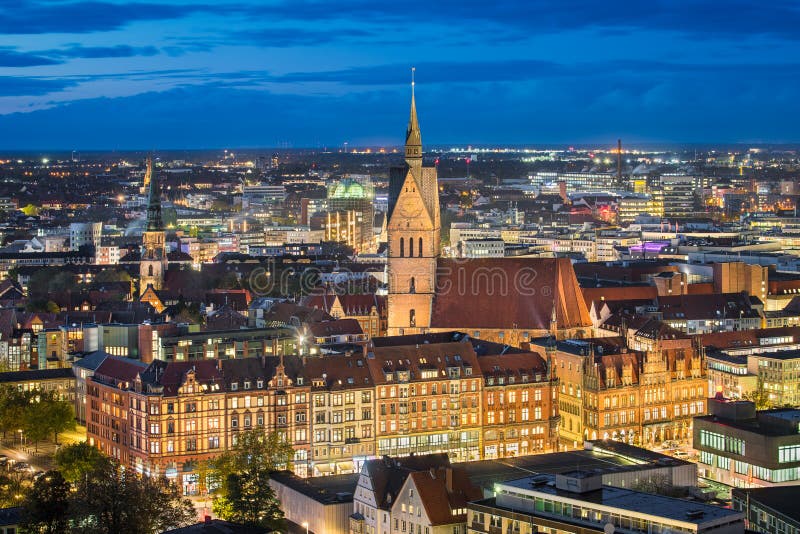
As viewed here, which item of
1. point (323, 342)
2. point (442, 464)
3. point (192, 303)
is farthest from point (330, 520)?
point (192, 303)

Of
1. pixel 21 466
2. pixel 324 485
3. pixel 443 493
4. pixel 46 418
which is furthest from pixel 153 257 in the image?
pixel 443 493

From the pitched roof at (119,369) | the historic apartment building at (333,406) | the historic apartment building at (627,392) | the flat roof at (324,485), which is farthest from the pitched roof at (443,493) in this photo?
the pitched roof at (119,369)

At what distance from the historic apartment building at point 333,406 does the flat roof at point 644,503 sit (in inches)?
1109

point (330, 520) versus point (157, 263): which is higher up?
point (157, 263)

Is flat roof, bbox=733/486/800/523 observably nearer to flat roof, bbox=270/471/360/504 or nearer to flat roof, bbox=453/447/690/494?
flat roof, bbox=453/447/690/494

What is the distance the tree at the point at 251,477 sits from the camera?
75750 millimetres

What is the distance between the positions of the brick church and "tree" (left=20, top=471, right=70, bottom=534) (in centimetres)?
4562

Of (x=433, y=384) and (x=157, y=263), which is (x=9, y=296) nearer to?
(x=157, y=263)

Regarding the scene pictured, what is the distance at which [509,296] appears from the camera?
11412 centimetres

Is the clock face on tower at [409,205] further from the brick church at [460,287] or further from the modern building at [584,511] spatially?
the modern building at [584,511]

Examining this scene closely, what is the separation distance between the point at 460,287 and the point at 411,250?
4683 millimetres

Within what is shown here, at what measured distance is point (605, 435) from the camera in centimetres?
9925

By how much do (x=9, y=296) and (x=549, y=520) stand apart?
109929 mm

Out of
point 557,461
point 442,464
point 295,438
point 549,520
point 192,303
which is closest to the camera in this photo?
point 549,520
